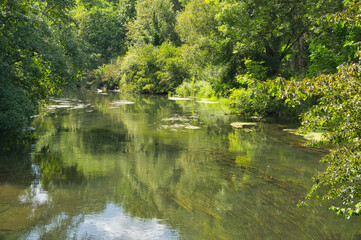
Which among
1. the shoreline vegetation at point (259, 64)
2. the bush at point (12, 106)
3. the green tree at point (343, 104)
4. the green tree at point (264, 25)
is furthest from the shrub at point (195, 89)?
the green tree at point (343, 104)

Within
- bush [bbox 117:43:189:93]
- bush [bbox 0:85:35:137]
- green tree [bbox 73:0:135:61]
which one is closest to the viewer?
bush [bbox 0:85:35:137]

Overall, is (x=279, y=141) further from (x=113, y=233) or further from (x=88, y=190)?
(x=113, y=233)

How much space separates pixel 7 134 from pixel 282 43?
14205 millimetres

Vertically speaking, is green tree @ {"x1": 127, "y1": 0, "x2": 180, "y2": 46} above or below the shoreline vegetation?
above

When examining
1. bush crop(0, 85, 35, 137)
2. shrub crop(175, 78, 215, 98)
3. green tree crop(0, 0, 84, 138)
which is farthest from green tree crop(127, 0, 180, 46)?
bush crop(0, 85, 35, 137)

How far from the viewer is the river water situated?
Answer: 5066 millimetres

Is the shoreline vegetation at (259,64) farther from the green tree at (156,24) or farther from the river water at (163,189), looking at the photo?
the green tree at (156,24)

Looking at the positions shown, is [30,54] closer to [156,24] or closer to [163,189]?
[163,189]

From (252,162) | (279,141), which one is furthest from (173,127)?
(252,162)

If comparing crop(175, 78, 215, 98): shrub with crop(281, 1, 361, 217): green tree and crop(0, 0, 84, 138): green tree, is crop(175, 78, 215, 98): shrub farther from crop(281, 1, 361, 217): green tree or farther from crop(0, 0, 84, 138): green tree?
crop(281, 1, 361, 217): green tree

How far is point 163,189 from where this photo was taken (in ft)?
22.5

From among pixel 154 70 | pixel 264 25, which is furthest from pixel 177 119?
pixel 154 70

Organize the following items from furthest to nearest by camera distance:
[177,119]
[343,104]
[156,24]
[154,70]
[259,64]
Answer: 1. [156,24]
2. [154,70]
3. [177,119]
4. [259,64]
5. [343,104]

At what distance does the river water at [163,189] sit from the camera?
5066 millimetres
